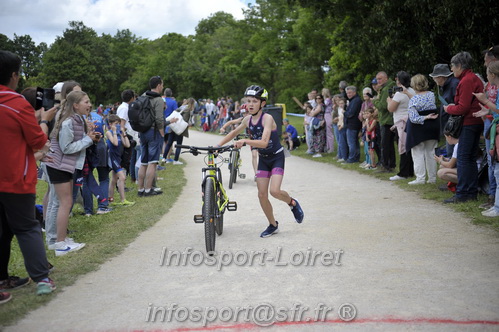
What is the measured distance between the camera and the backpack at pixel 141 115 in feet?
35.3

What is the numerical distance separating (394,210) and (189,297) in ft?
15.6

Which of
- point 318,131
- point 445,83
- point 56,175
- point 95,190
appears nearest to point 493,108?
point 445,83

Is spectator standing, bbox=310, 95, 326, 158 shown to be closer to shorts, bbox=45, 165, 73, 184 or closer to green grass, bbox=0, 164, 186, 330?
green grass, bbox=0, 164, 186, 330

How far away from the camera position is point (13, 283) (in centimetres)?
546

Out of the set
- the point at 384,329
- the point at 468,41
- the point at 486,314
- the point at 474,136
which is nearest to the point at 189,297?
the point at 384,329

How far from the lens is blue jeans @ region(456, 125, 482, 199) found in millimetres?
8680

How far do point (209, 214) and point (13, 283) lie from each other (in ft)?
7.37

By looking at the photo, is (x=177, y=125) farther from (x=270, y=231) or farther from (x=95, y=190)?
(x=270, y=231)

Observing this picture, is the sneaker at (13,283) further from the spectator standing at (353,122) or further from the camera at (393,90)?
the spectator standing at (353,122)

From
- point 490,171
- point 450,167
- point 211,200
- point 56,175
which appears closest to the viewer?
point 211,200

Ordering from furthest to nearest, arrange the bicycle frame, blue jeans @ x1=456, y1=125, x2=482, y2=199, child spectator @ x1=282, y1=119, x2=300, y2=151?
child spectator @ x1=282, y1=119, x2=300, y2=151 < blue jeans @ x1=456, y1=125, x2=482, y2=199 < the bicycle frame

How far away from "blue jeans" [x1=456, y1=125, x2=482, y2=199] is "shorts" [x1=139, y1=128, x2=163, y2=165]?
5.73m

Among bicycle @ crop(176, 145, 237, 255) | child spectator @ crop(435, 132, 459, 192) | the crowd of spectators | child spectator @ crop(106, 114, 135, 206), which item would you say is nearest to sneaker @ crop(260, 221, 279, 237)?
bicycle @ crop(176, 145, 237, 255)

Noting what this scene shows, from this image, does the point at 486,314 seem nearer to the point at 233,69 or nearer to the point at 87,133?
the point at 87,133
